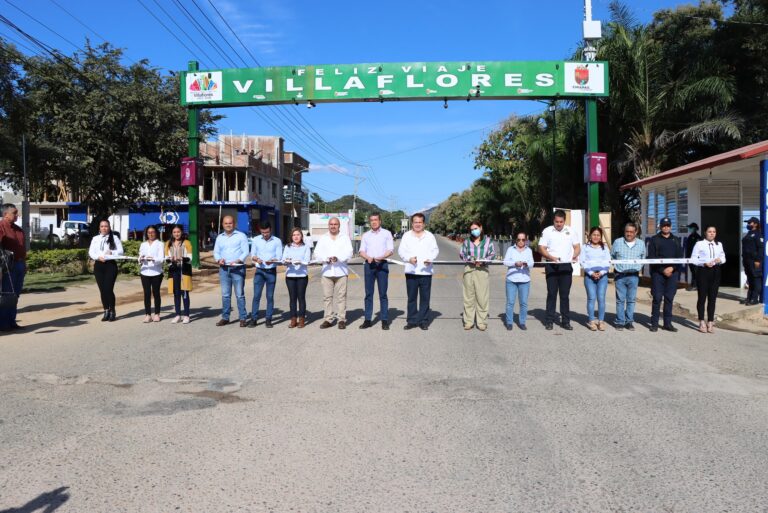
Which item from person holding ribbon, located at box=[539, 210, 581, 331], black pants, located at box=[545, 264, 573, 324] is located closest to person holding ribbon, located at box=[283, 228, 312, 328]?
person holding ribbon, located at box=[539, 210, 581, 331]

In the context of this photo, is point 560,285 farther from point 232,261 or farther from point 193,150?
point 193,150

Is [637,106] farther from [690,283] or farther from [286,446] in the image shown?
[286,446]

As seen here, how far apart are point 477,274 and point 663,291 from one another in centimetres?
306

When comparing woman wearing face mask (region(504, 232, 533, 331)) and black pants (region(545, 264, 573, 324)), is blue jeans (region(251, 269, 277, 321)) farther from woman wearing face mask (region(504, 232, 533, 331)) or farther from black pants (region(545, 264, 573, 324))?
black pants (region(545, 264, 573, 324))

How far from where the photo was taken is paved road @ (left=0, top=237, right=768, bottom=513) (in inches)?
148

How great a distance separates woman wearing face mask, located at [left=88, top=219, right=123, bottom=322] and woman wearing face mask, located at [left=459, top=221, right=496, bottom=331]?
6.02 m

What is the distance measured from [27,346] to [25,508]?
5.78m

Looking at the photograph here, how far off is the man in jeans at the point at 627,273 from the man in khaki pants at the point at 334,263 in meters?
4.37

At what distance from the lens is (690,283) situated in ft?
53.3

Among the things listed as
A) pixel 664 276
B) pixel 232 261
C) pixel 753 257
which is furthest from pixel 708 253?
pixel 232 261

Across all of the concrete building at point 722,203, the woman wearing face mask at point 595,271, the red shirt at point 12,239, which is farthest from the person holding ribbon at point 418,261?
the concrete building at point 722,203

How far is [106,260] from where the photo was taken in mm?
10562

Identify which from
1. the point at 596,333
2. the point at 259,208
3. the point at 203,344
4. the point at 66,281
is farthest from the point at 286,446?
the point at 259,208

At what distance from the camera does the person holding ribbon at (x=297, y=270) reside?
1005 centimetres
